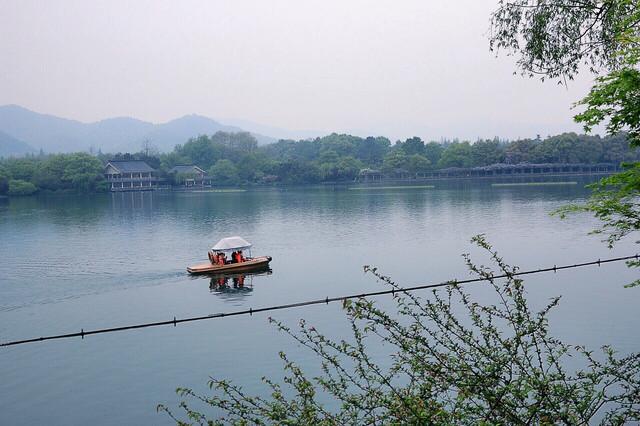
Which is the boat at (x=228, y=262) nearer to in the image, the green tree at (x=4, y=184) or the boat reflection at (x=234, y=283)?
the boat reflection at (x=234, y=283)

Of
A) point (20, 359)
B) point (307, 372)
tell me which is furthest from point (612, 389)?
point (20, 359)

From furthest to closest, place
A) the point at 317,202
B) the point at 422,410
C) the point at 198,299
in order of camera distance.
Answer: the point at 317,202, the point at 198,299, the point at 422,410

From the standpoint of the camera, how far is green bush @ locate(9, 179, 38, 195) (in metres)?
90.8

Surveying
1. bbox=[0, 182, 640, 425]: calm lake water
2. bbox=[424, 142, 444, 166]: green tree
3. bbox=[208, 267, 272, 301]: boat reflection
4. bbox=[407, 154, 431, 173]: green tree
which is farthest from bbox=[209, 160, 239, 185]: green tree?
bbox=[208, 267, 272, 301]: boat reflection

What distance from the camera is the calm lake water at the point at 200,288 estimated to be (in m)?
15.3

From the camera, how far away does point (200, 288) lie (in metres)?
25.8

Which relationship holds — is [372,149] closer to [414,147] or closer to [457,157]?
[414,147]

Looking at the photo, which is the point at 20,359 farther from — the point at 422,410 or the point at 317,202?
the point at 317,202

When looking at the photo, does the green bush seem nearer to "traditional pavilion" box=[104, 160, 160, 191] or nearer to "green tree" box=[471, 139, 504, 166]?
"traditional pavilion" box=[104, 160, 160, 191]

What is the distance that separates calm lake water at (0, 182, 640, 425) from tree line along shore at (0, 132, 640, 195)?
148ft

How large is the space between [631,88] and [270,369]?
→ 431 inches

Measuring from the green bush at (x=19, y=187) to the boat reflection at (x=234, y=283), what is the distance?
7432 cm

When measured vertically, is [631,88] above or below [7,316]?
above

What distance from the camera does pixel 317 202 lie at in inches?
2719
